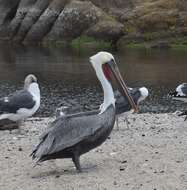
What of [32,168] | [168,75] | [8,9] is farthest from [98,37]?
[32,168]

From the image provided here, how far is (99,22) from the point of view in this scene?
8581cm

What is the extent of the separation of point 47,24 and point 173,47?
21.2 metres

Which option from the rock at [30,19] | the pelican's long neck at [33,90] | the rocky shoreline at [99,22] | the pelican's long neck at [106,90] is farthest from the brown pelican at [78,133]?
the rock at [30,19]

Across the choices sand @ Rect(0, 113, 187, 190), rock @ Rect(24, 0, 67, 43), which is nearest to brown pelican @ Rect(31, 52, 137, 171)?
sand @ Rect(0, 113, 187, 190)

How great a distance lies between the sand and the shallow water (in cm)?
1199

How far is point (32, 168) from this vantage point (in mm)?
12586

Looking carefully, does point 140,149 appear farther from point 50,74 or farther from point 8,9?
point 8,9

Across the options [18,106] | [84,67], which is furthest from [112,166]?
[84,67]

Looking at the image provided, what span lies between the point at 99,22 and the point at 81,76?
41.8m

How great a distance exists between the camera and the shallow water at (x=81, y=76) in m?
31.4

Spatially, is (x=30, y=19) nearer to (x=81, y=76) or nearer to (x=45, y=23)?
(x=45, y=23)

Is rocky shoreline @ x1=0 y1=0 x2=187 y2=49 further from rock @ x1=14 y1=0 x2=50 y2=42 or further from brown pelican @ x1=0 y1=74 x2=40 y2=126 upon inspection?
brown pelican @ x1=0 y1=74 x2=40 y2=126

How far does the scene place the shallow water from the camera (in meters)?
31.4

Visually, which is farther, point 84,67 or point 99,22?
point 99,22
